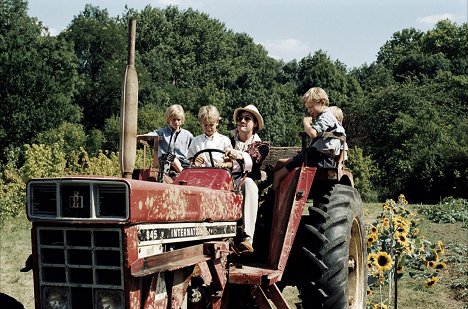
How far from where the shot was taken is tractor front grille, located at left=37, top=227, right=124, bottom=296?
4.61m

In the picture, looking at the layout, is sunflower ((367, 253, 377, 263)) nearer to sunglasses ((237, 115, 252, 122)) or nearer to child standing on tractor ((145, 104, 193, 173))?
sunglasses ((237, 115, 252, 122))

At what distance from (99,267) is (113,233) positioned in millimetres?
229

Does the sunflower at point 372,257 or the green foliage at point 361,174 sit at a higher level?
the sunflower at point 372,257

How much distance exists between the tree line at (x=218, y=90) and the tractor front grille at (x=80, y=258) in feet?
68.2

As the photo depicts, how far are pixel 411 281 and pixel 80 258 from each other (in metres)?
6.77

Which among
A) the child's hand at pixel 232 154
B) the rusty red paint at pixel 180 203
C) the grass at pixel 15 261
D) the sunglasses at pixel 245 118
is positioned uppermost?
the sunglasses at pixel 245 118

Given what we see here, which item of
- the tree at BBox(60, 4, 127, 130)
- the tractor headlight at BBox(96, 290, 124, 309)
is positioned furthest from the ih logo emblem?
the tree at BBox(60, 4, 127, 130)

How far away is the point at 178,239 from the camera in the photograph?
5.15 meters

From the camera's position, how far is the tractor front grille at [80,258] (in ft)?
15.1

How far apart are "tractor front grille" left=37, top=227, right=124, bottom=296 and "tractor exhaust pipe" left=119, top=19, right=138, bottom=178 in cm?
69

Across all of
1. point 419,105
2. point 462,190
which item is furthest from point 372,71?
point 462,190

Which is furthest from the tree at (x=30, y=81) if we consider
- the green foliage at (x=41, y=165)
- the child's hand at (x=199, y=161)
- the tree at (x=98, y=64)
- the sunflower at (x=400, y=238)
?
the child's hand at (x=199, y=161)

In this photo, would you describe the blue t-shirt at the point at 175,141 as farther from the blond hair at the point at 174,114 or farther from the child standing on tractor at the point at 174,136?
the blond hair at the point at 174,114

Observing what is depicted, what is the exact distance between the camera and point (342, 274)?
21.1 ft
